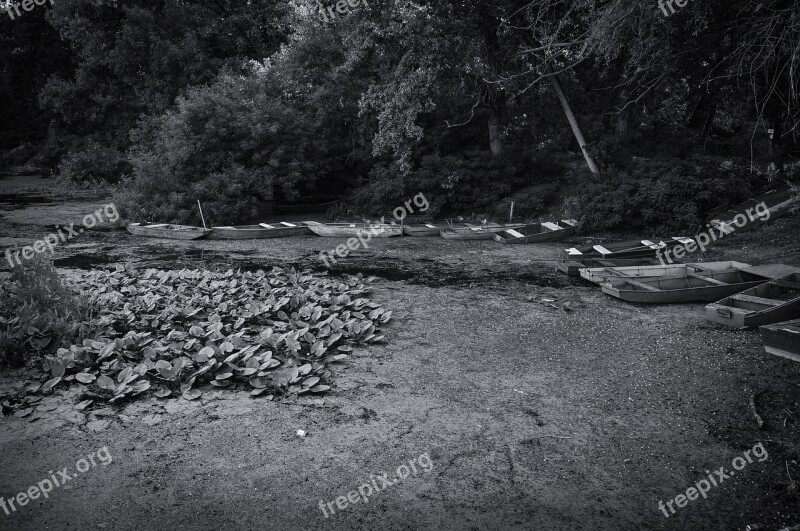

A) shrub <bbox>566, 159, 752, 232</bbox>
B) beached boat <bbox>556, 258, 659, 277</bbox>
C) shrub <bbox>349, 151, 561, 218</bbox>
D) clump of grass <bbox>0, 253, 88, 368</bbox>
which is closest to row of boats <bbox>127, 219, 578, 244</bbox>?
shrub <bbox>566, 159, 752, 232</bbox>

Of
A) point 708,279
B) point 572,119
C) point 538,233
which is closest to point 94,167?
point 538,233

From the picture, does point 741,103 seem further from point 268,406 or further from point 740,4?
point 268,406

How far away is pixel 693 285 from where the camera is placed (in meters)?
9.63

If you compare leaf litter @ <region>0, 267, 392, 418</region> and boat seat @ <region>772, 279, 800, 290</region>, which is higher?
leaf litter @ <region>0, 267, 392, 418</region>

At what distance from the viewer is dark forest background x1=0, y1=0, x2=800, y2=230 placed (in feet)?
49.8

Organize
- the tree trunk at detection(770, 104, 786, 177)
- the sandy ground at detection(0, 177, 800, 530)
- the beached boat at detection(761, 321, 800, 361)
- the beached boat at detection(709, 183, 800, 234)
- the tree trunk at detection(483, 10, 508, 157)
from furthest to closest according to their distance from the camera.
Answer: the tree trunk at detection(483, 10, 508, 157), the tree trunk at detection(770, 104, 786, 177), the beached boat at detection(709, 183, 800, 234), the beached boat at detection(761, 321, 800, 361), the sandy ground at detection(0, 177, 800, 530)

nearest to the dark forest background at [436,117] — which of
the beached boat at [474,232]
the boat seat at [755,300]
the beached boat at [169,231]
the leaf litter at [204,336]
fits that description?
the beached boat at [169,231]

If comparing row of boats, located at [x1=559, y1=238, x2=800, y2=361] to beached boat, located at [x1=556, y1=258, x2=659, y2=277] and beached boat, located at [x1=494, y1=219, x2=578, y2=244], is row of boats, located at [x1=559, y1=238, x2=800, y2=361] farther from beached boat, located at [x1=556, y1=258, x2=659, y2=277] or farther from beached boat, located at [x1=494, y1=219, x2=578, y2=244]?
beached boat, located at [x1=494, y1=219, x2=578, y2=244]

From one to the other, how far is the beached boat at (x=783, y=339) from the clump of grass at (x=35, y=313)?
7698 mm

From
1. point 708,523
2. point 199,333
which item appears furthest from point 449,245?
point 708,523

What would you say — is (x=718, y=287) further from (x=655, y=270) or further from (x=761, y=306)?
(x=761, y=306)

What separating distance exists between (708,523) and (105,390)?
17.4 feet

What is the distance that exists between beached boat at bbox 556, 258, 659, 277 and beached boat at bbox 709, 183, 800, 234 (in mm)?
3218

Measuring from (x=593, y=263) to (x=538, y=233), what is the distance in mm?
4007
